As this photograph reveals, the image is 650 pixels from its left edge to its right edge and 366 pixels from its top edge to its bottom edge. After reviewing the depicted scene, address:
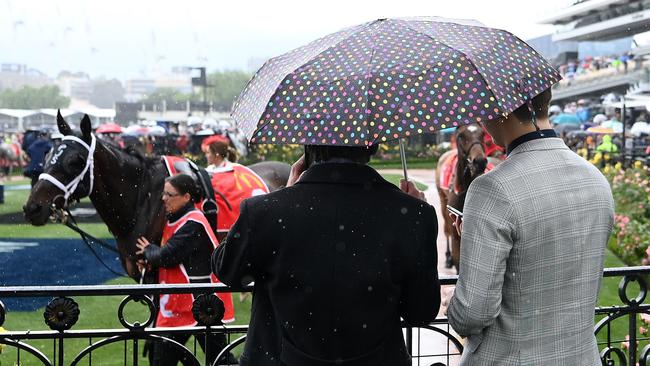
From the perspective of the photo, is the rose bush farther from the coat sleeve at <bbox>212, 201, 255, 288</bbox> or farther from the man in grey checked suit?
the coat sleeve at <bbox>212, 201, 255, 288</bbox>

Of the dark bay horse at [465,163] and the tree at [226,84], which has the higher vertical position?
the dark bay horse at [465,163]

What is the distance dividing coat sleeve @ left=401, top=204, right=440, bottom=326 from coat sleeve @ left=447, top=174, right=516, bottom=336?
8 cm

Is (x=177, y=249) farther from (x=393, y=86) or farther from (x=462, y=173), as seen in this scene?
(x=462, y=173)

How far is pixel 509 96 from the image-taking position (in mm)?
2332

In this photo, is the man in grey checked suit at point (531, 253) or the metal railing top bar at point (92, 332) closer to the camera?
the man in grey checked suit at point (531, 253)

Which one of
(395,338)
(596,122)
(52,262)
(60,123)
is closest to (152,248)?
(60,123)

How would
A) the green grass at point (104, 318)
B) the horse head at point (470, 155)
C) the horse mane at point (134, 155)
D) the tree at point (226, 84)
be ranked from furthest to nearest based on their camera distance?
1. the tree at point (226, 84)
2. the horse head at point (470, 155)
3. the green grass at point (104, 318)
4. the horse mane at point (134, 155)

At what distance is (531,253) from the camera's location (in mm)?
2338

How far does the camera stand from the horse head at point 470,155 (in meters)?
7.54

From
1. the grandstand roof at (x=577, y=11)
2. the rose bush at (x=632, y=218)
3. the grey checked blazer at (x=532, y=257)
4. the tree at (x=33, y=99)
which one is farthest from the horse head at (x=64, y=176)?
the tree at (x=33, y=99)

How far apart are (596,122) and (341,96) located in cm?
3887

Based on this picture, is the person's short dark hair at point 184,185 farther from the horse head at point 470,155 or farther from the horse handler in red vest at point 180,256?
the horse head at point 470,155

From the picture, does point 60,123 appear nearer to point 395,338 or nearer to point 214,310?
point 214,310

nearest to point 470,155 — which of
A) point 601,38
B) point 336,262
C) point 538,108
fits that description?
point 538,108
